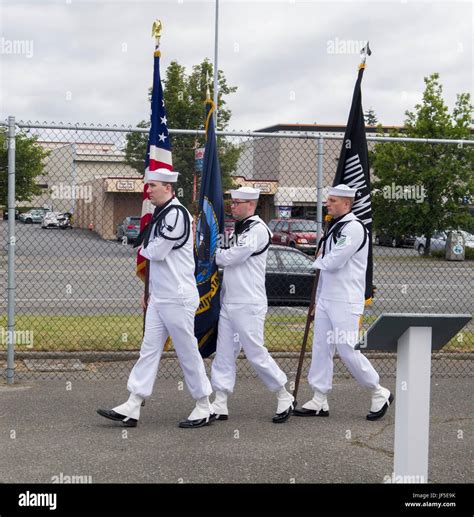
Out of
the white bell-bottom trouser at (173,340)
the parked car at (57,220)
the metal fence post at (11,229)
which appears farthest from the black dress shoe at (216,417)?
the parked car at (57,220)

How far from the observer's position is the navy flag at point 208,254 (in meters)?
7.30

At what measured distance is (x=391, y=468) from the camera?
5730 mm

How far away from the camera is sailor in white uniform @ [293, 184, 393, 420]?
705cm

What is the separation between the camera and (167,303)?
6762 mm

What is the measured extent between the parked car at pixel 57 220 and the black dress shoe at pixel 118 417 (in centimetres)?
293

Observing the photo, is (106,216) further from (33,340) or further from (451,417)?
(451,417)

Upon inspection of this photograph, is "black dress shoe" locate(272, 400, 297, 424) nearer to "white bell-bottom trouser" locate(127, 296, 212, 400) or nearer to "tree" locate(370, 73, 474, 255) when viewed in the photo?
"white bell-bottom trouser" locate(127, 296, 212, 400)

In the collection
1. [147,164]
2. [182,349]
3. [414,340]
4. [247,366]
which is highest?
[147,164]

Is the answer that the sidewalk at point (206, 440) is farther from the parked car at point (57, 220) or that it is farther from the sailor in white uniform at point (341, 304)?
the parked car at point (57, 220)

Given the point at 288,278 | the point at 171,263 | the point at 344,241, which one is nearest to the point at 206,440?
the point at 171,263

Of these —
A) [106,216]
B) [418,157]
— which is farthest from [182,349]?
[418,157]

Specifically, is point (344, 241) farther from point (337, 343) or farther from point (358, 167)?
point (358, 167)

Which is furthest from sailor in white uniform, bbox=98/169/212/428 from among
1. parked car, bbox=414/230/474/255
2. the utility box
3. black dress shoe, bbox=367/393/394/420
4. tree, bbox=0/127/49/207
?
tree, bbox=0/127/49/207
